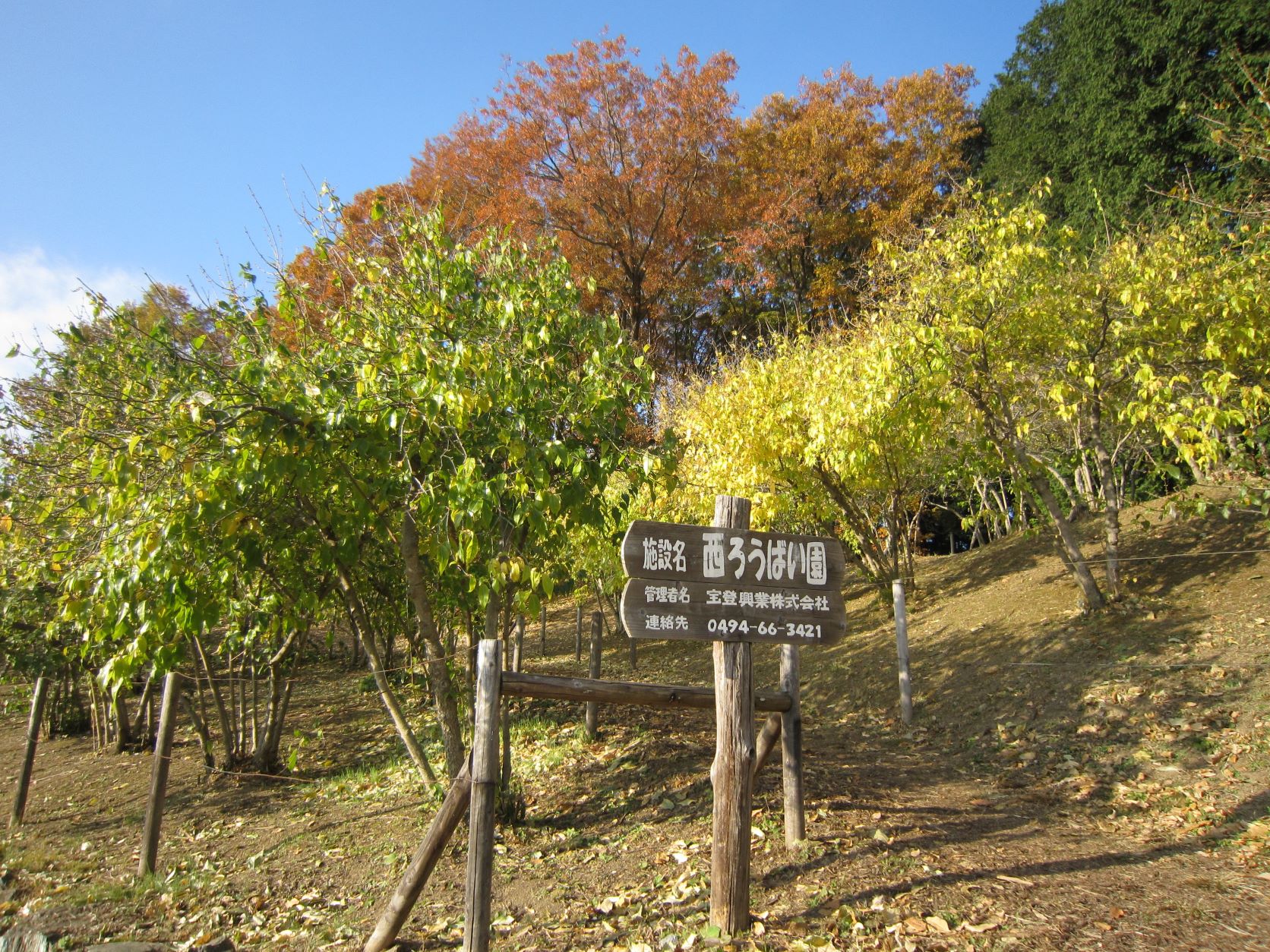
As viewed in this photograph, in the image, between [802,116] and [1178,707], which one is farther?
[802,116]

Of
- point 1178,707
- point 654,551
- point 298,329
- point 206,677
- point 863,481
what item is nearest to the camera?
point 654,551

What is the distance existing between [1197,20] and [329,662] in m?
21.2

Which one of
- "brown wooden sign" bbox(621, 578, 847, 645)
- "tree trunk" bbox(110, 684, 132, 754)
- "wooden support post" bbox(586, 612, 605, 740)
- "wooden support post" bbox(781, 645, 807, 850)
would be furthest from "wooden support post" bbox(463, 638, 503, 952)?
"tree trunk" bbox(110, 684, 132, 754)

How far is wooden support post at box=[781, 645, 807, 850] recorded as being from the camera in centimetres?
482

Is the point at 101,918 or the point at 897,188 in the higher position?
the point at 897,188

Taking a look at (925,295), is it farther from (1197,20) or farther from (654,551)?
(1197,20)

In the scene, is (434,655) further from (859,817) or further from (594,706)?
(859,817)

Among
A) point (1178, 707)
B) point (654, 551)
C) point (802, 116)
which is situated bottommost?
point (1178, 707)

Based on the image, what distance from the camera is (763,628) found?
13.3 ft

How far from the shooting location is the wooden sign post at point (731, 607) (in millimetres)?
3895

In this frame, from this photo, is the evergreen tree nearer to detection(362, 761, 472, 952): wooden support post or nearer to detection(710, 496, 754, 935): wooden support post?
detection(710, 496, 754, 935): wooden support post

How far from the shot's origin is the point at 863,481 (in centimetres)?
1099

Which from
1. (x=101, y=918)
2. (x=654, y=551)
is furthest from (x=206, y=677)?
(x=654, y=551)

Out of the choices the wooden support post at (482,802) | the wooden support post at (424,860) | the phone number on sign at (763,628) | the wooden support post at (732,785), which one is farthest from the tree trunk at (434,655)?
the phone number on sign at (763,628)
